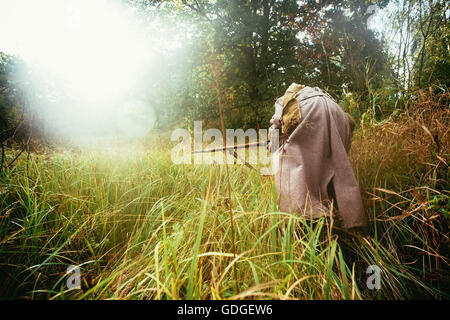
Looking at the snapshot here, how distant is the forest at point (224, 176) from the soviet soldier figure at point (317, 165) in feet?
0.38

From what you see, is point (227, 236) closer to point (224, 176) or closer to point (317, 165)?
point (317, 165)

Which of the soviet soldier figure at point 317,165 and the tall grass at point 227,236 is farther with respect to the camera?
the soviet soldier figure at point 317,165

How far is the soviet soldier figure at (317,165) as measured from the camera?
1.19m

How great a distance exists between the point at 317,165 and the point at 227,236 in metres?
0.71

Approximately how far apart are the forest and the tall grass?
1 centimetres

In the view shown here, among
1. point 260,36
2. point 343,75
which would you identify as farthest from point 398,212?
point 260,36

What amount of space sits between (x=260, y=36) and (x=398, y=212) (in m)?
6.45

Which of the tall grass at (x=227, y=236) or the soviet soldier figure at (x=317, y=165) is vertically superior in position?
the soviet soldier figure at (x=317, y=165)

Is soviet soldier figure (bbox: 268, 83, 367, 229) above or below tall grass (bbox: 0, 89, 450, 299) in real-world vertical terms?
above

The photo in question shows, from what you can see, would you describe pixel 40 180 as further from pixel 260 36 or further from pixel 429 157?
pixel 260 36

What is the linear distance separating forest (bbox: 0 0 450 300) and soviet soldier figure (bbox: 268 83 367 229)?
115 mm

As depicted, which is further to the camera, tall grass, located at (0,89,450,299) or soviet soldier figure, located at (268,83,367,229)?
soviet soldier figure, located at (268,83,367,229)

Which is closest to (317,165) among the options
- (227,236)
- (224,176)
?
(227,236)

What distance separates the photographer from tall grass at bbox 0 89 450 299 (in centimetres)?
99
